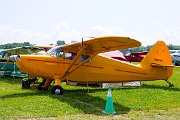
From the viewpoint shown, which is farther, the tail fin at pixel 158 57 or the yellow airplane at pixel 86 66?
the tail fin at pixel 158 57

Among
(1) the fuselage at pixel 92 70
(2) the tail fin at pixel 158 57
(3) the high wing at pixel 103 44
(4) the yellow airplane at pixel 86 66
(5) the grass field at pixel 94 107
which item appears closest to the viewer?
(5) the grass field at pixel 94 107

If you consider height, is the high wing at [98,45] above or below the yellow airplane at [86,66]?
above

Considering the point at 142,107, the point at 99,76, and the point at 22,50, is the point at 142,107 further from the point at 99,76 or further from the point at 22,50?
the point at 22,50

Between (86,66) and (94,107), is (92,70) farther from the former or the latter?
(94,107)

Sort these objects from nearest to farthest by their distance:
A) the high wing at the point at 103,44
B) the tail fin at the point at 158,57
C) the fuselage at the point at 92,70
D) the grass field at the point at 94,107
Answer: the grass field at the point at 94,107 → the high wing at the point at 103,44 → the fuselage at the point at 92,70 → the tail fin at the point at 158,57

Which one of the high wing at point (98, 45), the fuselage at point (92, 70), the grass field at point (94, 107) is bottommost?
the grass field at point (94, 107)

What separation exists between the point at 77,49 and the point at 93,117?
547 centimetres

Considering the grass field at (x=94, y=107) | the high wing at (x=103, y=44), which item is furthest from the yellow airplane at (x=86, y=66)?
the grass field at (x=94, y=107)

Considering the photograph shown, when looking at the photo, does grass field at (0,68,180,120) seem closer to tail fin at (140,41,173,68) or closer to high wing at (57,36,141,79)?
high wing at (57,36,141,79)

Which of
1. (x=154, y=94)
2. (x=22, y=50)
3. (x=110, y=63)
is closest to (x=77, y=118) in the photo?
(x=154, y=94)

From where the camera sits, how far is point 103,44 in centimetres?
1124

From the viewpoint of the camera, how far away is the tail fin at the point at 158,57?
14238mm

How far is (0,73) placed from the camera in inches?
815

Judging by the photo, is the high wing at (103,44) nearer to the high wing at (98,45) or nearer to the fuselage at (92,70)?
the high wing at (98,45)
